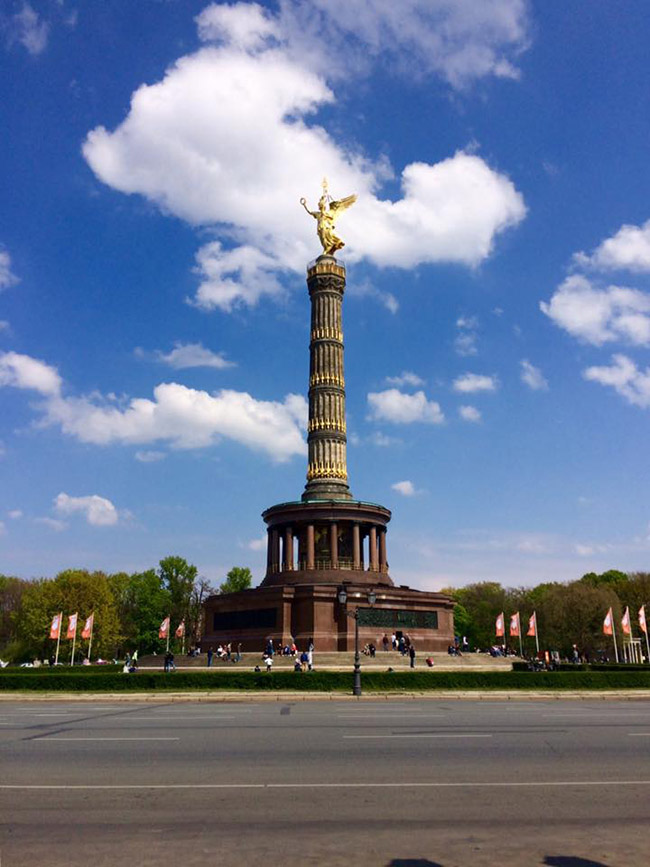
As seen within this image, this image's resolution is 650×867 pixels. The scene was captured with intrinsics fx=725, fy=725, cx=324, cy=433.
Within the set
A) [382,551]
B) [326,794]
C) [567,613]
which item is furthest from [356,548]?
[326,794]

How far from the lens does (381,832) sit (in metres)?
7.23

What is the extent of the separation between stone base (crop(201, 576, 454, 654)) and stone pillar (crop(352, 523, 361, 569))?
136 inches

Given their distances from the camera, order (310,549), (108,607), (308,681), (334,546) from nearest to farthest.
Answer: (308,681) → (310,549) → (334,546) → (108,607)

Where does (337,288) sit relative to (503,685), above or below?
above

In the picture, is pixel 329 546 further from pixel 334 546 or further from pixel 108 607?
pixel 108 607

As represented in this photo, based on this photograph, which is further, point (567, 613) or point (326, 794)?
point (567, 613)

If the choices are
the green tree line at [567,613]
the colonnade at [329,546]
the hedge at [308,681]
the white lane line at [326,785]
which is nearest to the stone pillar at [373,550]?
the colonnade at [329,546]

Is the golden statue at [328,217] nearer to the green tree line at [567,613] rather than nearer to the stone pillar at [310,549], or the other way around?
the stone pillar at [310,549]

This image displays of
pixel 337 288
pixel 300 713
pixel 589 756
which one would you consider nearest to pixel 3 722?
pixel 300 713

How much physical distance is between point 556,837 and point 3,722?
1554 cm

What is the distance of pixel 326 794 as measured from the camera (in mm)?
8906

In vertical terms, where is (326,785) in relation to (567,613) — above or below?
below

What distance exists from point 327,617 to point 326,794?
3899cm

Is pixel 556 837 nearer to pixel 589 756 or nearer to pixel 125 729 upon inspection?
pixel 589 756
